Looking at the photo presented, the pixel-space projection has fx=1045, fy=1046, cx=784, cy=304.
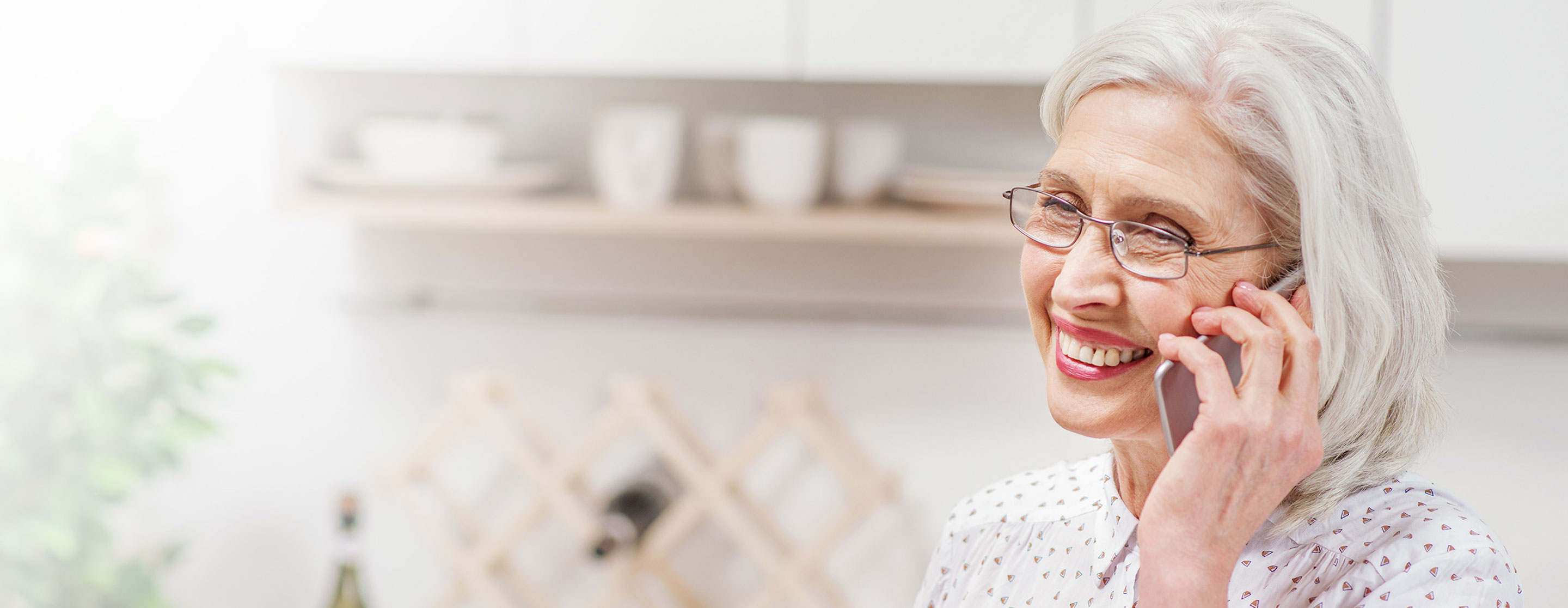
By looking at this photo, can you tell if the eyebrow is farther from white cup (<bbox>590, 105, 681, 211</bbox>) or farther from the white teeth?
white cup (<bbox>590, 105, 681, 211</bbox>)

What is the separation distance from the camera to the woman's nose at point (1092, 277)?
0.66m

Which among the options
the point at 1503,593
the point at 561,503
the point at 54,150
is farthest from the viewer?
the point at 54,150

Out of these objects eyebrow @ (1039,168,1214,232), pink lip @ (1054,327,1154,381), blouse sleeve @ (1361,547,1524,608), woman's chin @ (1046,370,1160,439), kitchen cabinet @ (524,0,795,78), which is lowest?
blouse sleeve @ (1361,547,1524,608)

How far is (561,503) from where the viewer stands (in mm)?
1731

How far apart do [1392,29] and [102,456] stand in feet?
6.16

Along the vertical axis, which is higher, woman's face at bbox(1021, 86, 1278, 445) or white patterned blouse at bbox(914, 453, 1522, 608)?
woman's face at bbox(1021, 86, 1278, 445)

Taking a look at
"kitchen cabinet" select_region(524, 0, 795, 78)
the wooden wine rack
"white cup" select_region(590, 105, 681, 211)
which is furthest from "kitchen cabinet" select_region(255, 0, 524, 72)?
the wooden wine rack

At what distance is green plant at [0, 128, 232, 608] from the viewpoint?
60.7 inches

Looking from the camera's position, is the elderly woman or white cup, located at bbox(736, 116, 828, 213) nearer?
the elderly woman

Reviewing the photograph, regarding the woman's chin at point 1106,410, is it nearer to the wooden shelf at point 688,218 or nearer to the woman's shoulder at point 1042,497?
the woman's shoulder at point 1042,497

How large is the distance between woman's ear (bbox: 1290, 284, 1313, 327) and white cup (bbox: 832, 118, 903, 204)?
940 mm

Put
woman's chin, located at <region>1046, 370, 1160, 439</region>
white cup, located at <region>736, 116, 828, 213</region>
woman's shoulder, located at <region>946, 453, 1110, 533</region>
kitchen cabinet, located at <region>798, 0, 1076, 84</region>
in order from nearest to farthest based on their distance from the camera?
woman's chin, located at <region>1046, 370, 1160, 439</region>, woman's shoulder, located at <region>946, 453, 1110, 533</region>, kitchen cabinet, located at <region>798, 0, 1076, 84</region>, white cup, located at <region>736, 116, 828, 213</region>

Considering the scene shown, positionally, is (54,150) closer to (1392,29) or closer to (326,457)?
(326,457)

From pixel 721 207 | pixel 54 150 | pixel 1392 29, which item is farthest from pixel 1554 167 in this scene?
pixel 54 150
